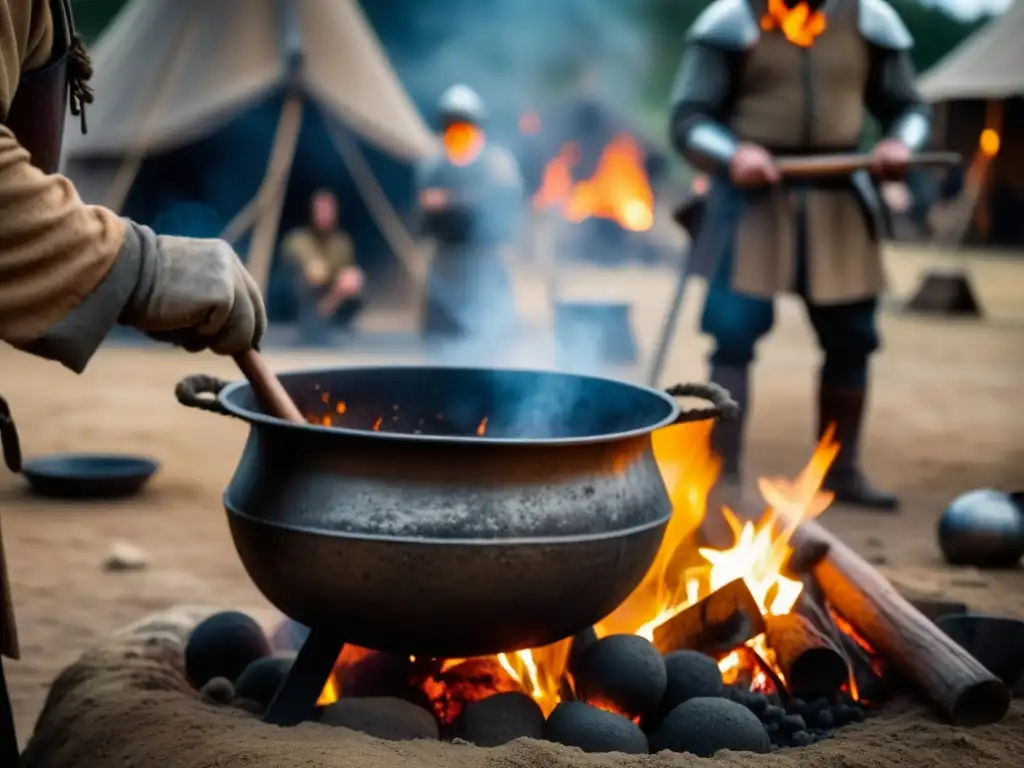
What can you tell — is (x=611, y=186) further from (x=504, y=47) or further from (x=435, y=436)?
(x=435, y=436)

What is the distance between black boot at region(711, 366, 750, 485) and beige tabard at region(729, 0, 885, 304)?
0.35 m

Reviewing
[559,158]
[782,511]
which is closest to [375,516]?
[782,511]

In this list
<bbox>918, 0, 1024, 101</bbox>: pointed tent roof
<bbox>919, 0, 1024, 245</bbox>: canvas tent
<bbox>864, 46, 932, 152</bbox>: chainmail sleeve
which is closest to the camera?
<bbox>864, 46, 932, 152</bbox>: chainmail sleeve

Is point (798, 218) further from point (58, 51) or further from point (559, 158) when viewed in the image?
point (559, 158)

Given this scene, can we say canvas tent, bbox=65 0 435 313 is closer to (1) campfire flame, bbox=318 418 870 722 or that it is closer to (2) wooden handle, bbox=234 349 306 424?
(1) campfire flame, bbox=318 418 870 722

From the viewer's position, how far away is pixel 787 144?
185 inches

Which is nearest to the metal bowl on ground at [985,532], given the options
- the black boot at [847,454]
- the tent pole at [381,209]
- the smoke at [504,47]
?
the black boot at [847,454]

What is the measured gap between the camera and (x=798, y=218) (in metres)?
4.68

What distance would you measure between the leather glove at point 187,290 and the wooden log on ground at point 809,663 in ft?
4.18

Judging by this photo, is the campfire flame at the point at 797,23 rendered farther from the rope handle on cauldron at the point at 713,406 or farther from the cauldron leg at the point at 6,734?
the cauldron leg at the point at 6,734

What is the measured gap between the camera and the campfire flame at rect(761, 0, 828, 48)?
4.59m

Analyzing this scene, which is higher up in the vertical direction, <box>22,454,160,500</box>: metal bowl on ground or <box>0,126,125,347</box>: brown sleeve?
<box>0,126,125,347</box>: brown sleeve

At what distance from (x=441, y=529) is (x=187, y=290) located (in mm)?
568

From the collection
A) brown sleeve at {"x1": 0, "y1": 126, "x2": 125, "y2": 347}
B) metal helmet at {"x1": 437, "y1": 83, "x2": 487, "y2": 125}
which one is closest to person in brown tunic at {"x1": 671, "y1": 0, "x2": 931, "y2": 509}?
brown sleeve at {"x1": 0, "y1": 126, "x2": 125, "y2": 347}
